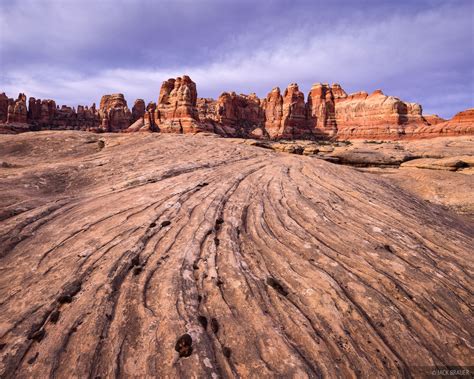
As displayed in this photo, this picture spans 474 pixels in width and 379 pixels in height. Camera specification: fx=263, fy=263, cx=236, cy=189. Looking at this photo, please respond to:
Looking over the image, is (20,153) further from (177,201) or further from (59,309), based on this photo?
(59,309)

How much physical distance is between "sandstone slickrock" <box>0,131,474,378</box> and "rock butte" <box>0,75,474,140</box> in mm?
94637

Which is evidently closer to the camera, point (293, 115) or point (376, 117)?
point (376, 117)

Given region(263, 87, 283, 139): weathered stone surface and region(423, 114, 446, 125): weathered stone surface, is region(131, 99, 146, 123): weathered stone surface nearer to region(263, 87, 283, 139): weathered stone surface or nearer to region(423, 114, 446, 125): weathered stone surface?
region(263, 87, 283, 139): weathered stone surface

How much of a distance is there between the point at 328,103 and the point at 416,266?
151301 mm

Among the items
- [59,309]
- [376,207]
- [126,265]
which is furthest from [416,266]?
[59,309]

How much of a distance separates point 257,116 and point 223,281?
Answer: 6545 inches

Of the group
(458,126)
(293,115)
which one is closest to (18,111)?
(293,115)

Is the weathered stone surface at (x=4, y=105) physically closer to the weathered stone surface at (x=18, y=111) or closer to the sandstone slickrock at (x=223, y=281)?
the weathered stone surface at (x=18, y=111)

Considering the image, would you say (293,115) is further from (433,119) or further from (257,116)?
(433,119)

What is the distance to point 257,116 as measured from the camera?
165500mm

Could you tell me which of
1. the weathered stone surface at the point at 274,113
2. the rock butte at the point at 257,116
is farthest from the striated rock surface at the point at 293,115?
the weathered stone surface at the point at 274,113

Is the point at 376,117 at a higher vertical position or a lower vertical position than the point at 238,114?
lower

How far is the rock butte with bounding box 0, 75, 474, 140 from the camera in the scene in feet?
356

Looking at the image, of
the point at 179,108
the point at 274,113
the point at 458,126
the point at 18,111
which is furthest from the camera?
the point at 274,113
